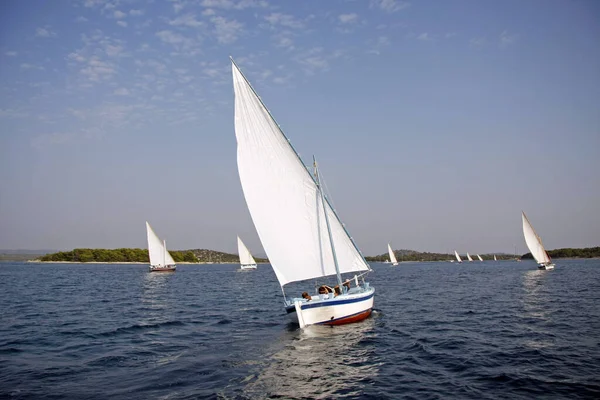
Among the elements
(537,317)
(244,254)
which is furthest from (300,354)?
(244,254)

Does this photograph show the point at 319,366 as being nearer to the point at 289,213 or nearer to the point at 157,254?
the point at 289,213

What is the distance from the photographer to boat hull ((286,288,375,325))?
2416 cm

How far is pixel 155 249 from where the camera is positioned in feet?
342

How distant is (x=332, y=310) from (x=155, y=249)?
291 feet

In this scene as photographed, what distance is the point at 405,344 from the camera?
830 inches

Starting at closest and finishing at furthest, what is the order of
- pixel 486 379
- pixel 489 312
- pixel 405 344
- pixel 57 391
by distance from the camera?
pixel 57 391, pixel 486 379, pixel 405 344, pixel 489 312

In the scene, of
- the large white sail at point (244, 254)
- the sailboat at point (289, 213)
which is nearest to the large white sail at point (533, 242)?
the sailboat at point (289, 213)

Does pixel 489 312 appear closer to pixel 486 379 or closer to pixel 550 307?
pixel 550 307

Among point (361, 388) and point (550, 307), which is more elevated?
point (361, 388)

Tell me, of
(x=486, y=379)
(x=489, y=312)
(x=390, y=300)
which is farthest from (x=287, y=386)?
(x=390, y=300)

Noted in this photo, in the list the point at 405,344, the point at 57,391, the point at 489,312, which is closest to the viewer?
the point at 57,391

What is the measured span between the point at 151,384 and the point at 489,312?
25.4 metres

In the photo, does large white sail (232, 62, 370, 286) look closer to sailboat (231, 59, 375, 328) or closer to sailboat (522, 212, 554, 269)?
sailboat (231, 59, 375, 328)

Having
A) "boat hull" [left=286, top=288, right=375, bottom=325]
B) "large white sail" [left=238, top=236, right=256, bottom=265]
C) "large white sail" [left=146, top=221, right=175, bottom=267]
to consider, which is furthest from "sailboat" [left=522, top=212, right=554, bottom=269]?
"large white sail" [left=146, top=221, right=175, bottom=267]
